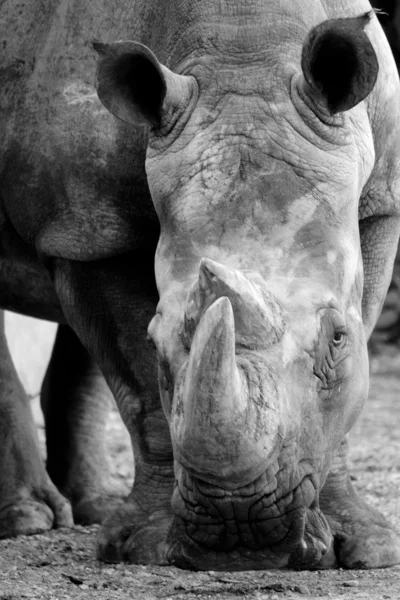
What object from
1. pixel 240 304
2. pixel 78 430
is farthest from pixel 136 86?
pixel 78 430

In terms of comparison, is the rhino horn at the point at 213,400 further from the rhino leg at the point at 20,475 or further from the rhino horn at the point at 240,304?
the rhino leg at the point at 20,475

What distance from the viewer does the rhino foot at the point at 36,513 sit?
5797 millimetres

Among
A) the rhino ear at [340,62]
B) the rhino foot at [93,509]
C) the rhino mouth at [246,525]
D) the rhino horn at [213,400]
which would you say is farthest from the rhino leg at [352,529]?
the rhino foot at [93,509]

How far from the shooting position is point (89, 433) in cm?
670

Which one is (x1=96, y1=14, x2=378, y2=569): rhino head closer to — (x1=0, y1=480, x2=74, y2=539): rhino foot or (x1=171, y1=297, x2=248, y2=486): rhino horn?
(x1=171, y1=297, x2=248, y2=486): rhino horn

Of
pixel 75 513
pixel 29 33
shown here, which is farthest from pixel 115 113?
pixel 75 513

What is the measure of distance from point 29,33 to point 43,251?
33.3 inches

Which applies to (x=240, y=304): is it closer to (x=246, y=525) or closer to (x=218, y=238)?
(x=218, y=238)

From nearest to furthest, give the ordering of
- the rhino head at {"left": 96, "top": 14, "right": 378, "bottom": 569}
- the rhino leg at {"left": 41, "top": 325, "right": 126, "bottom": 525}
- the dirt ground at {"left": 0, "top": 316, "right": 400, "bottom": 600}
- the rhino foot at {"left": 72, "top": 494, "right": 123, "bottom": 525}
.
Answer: the rhino head at {"left": 96, "top": 14, "right": 378, "bottom": 569}
the dirt ground at {"left": 0, "top": 316, "right": 400, "bottom": 600}
the rhino foot at {"left": 72, "top": 494, "right": 123, "bottom": 525}
the rhino leg at {"left": 41, "top": 325, "right": 126, "bottom": 525}

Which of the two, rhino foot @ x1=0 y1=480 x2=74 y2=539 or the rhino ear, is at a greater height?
the rhino ear

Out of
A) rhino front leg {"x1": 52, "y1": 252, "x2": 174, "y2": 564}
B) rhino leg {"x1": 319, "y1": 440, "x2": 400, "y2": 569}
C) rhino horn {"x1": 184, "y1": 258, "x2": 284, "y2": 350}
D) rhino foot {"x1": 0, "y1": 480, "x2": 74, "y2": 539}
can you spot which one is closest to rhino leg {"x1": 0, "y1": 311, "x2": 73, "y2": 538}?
rhino foot {"x1": 0, "y1": 480, "x2": 74, "y2": 539}

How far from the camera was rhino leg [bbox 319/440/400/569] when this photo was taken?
486cm

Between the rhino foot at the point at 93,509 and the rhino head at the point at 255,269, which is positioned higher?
the rhino head at the point at 255,269

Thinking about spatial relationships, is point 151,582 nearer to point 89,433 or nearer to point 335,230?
point 335,230
